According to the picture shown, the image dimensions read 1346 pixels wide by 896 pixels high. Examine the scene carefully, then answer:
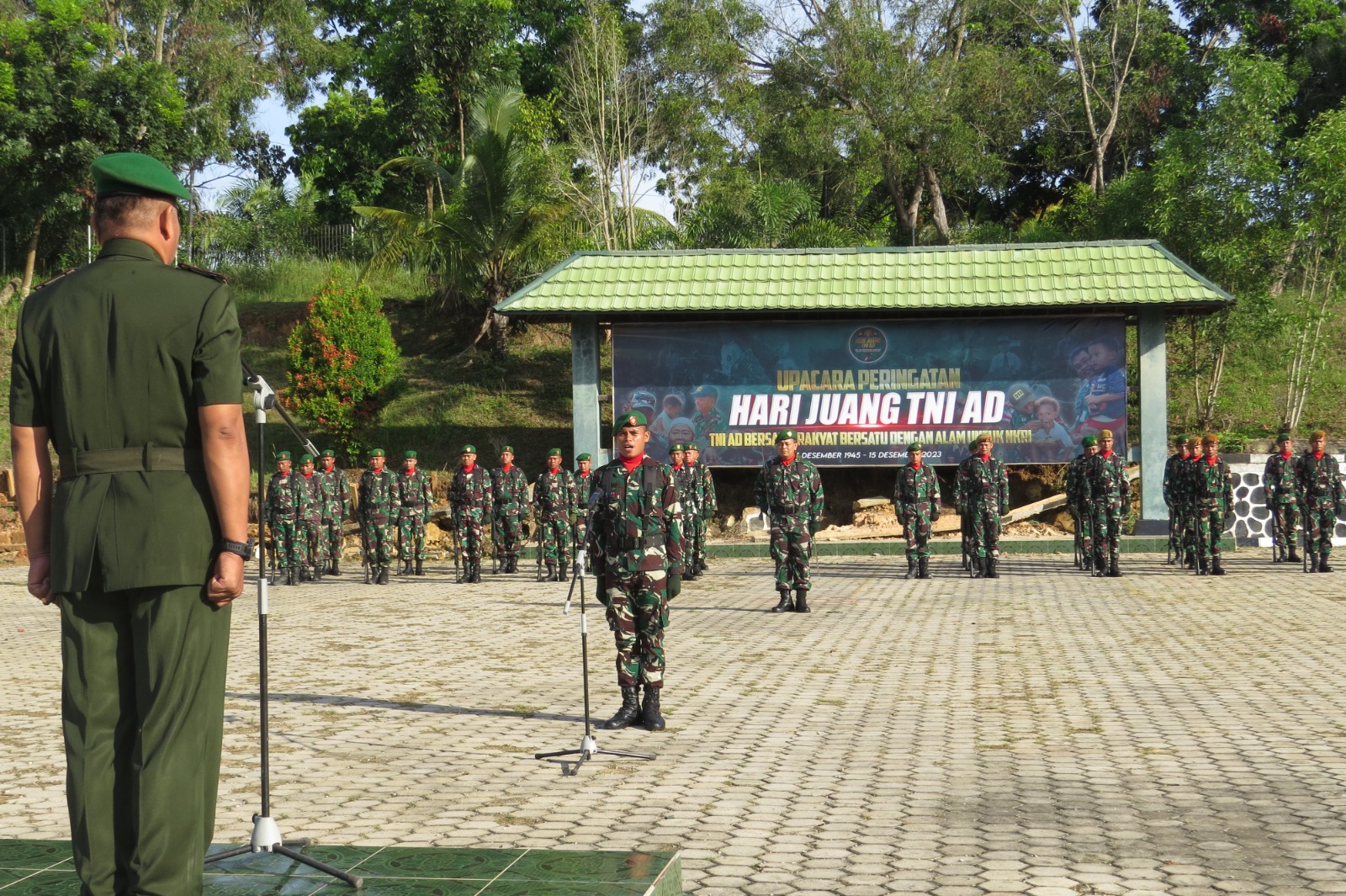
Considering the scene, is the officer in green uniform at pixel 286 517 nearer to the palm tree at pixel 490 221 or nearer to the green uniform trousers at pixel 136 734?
the palm tree at pixel 490 221

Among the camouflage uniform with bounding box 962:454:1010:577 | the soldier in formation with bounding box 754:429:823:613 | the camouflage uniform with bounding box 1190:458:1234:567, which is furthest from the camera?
the camouflage uniform with bounding box 962:454:1010:577

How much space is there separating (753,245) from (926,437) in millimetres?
9820

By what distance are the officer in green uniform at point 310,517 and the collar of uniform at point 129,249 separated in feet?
55.9

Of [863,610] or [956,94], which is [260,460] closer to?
[863,610]

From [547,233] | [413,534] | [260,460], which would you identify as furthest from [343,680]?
[547,233]

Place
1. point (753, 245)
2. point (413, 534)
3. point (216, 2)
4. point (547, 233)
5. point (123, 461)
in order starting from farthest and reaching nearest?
point (216, 2) < point (753, 245) < point (547, 233) < point (413, 534) < point (123, 461)

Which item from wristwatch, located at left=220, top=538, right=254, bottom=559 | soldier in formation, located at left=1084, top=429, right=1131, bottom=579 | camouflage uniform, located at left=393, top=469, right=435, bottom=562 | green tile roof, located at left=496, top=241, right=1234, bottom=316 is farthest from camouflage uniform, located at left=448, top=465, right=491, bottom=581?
wristwatch, located at left=220, top=538, right=254, bottom=559

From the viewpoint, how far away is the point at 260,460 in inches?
196

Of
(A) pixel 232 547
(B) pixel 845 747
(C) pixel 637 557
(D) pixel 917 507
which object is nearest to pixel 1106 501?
(D) pixel 917 507

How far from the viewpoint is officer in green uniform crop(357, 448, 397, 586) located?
20.7 metres

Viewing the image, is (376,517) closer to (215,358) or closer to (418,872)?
(418,872)

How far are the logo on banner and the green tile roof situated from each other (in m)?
0.65

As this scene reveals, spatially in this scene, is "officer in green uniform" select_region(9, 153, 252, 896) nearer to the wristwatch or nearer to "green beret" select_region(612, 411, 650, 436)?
the wristwatch

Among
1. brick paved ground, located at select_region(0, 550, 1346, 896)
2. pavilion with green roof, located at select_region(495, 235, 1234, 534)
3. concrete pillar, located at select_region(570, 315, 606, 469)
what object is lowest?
brick paved ground, located at select_region(0, 550, 1346, 896)
